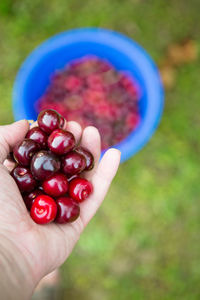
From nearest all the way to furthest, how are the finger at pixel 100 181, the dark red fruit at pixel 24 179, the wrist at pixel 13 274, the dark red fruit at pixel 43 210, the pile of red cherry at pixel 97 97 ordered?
1. the wrist at pixel 13 274
2. the dark red fruit at pixel 43 210
3. the dark red fruit at pixel 24 179
4. the finger at pixel 100 181
5. the pile of red cherry at pixel 97 97

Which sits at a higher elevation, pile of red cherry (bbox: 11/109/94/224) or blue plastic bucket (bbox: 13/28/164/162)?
blue plastic bucket (bbox: 13/28/164/162)

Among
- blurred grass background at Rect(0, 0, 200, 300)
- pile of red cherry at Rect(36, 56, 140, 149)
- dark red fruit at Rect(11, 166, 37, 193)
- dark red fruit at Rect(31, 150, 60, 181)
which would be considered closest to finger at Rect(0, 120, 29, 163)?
dark red fruit at Rect(11, 166, 37, 193)

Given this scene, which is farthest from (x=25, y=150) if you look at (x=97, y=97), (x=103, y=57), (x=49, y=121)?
(x=103, y=57)

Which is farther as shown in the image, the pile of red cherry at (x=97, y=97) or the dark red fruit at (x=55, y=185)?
the pile of red cherry at (x=97, y=97)

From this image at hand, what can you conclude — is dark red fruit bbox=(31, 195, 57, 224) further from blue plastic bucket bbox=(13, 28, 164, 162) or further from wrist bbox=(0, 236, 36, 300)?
blue plastic bucket bbox=(13, 28, 164, 162)

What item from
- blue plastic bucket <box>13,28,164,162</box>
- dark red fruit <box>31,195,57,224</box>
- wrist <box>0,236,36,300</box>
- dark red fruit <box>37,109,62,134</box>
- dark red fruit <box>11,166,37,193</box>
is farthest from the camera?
blue plastic bucket <box>13,28,164,162</box>

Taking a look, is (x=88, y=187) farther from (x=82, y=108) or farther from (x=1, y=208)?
(x=82, y=108)

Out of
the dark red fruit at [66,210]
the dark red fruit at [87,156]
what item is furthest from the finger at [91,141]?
the dark red fruit at [66,210]

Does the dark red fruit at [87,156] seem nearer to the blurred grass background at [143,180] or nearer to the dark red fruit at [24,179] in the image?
the dark red fruit at [24,179]
